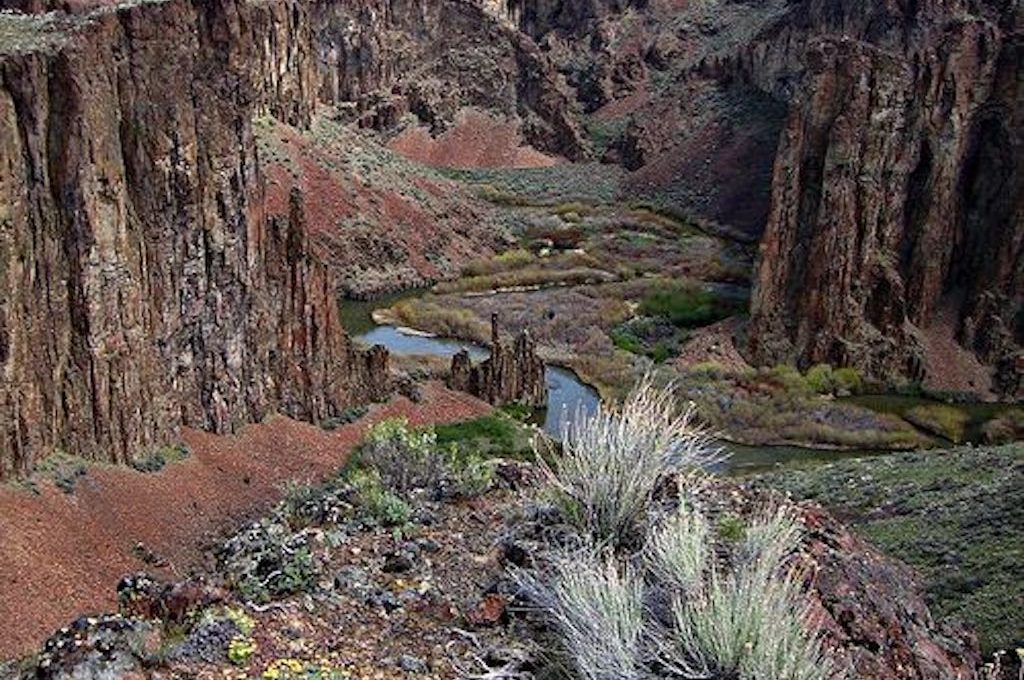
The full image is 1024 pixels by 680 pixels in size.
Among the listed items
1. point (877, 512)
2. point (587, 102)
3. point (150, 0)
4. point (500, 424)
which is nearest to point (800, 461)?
point (500, 424)

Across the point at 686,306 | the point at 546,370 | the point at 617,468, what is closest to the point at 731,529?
the point at 617,468

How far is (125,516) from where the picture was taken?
73.9ft

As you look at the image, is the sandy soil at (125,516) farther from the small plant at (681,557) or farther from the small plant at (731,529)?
the small plant at (681,557)

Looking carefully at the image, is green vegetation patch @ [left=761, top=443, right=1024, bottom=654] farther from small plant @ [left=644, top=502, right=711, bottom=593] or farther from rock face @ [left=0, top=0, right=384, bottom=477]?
rock face @ [left=0, top=0, right=384, bottom=477]

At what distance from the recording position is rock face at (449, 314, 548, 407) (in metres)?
41.4

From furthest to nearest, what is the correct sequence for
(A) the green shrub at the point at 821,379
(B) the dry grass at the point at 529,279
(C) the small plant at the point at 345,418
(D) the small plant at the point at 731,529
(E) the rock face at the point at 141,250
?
(B) the dry grass at the point at 529,279 → (A) the green shrub at the point at 821,379 → (C) the small plant at the point at 345,418 → (E) the rock face at the point at 141,250 → (D) the small plant at the point at 731,529

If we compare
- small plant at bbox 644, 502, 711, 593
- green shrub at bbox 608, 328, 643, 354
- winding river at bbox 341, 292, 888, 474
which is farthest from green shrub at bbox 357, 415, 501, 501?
green shrub at bbox 608, 328, 643, 354

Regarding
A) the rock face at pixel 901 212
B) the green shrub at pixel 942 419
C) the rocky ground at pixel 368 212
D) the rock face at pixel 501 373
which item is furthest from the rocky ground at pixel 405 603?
the rocky ground at pixel 368 212

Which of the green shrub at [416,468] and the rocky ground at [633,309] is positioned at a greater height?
the green shrub at [416,468]

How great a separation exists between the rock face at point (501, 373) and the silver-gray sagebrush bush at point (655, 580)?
29650 millimetres

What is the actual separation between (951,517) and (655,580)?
14.0 metres

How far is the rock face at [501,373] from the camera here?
41.4 meters

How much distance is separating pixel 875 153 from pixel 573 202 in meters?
40.4

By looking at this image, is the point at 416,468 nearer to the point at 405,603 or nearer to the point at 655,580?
the point at 405,603
